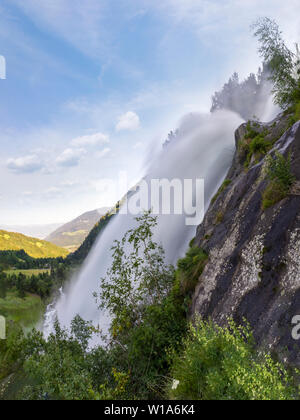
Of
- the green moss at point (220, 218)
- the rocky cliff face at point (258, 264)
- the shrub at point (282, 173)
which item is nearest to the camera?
the rocky cliff face at point (258, 264)

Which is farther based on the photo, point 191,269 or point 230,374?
point 191,269

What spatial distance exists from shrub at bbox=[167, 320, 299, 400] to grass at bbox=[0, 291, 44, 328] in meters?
66.0

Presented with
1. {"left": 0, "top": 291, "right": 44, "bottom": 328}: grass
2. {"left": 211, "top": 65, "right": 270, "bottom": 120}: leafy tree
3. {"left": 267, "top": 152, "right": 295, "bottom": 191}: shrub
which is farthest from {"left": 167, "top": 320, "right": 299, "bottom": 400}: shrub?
{"left": 211, "top": 65, "right": 270, "bottom": 120}: leafy tree

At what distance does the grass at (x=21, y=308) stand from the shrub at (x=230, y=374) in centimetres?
6598

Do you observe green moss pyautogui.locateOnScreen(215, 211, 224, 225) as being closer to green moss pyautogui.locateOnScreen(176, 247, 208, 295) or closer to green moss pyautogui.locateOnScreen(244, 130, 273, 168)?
green moss pyautogui.locateOnScreen(176, 247, 208, 295)

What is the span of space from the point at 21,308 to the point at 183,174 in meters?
79.5

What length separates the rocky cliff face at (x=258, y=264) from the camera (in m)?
6.17

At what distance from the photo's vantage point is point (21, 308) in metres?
87.8

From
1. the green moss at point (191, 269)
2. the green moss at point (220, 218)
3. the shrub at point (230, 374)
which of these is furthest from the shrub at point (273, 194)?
the shrub at point (230, 374)

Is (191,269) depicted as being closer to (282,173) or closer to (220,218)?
(220,218)

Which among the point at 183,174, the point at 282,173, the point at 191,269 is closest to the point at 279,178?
the point at 282,173

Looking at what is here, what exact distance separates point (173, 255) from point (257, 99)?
86.0 metres

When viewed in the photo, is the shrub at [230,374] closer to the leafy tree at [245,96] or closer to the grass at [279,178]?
the grass at [279,178]
